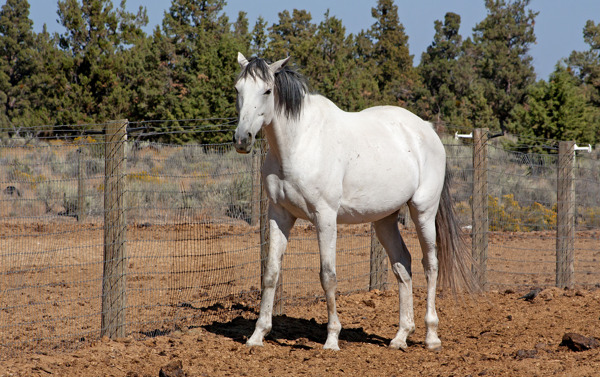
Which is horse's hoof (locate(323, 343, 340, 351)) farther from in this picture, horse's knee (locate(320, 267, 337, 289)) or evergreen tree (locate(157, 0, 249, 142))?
evergreen tree (locate(157, 0, 249, 142))

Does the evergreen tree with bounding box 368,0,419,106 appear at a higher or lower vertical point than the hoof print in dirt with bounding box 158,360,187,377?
higher

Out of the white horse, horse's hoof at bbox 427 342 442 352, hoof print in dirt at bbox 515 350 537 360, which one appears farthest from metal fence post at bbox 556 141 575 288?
hoof print in dirt at bbox 515 350 537 360

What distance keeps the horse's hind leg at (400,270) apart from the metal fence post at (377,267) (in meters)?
2.13

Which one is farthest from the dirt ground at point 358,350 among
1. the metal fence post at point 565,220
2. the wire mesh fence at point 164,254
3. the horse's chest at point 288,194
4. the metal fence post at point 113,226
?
the metal fence post at point 565,220

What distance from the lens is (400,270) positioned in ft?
19.0

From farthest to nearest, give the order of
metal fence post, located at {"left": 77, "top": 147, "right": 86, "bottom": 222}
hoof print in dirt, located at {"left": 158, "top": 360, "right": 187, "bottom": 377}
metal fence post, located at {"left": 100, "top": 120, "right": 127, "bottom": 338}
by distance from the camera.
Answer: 1. metal fence post, located at {"left": 77, "top": 147, "right": 86, "bottom": 222}
2. metal fence post, located at {"left": 100, "top": 120, "right": 127, "bottom": 338}
3. hoof print in dirt, located at {"left": 158, "top": 360, "right": 187, "bottom": 377}

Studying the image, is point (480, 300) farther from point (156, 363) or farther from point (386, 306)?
point (156, 363)

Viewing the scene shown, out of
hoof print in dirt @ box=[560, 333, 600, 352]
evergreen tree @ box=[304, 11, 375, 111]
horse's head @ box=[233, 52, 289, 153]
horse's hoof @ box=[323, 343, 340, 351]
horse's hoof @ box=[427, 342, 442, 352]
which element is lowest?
horse's hoof @ box=[427, 342, 442, 352]

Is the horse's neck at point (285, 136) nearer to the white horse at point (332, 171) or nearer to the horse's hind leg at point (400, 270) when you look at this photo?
the white horse at point (332, 171)

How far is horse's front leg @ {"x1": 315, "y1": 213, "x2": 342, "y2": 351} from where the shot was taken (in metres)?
4.98

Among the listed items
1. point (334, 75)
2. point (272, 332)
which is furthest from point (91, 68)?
point (272, 332)

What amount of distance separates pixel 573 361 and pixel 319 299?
3.51 meters

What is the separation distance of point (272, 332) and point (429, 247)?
1640mm

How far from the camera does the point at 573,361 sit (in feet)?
15.1
